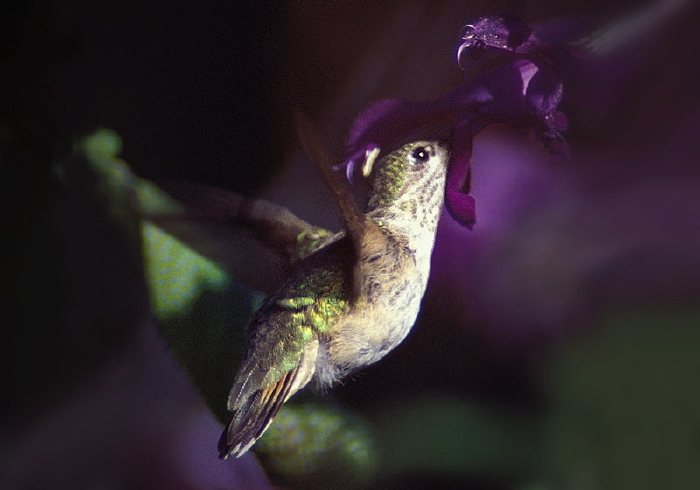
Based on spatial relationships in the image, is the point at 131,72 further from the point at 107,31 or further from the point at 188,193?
the point at 188,193

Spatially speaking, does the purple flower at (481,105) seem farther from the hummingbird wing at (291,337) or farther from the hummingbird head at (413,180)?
the hummingbird wing at (291,337)

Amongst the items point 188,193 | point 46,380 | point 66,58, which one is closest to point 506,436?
point 188,193

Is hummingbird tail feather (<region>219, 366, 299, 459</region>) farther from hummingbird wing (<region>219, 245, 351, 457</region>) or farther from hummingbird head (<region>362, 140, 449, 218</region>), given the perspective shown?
hummingbird head (<region>362, 140, 449, 218</region>)

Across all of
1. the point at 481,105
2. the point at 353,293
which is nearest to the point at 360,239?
the point at 353,293

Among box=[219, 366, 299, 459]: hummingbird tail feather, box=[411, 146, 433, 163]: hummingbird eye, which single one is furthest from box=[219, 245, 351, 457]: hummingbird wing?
box=[411, 146, 433, 163]: hummingbird eye

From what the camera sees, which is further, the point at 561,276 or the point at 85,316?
the point at 85,316

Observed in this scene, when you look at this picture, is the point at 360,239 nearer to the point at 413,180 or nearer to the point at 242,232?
the point at 413,180
